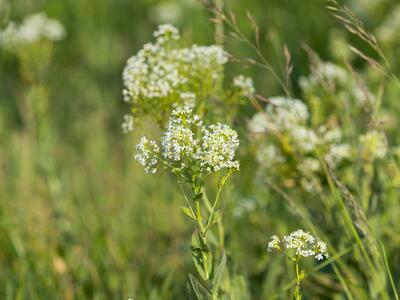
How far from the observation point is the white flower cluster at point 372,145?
2645 mm

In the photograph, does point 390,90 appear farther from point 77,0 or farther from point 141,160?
point 77,0

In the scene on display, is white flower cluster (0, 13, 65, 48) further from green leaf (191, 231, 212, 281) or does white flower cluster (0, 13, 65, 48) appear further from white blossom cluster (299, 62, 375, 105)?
green leaf (191, 231, 212, 281)

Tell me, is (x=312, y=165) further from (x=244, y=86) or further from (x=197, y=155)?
(x=197, y=155)

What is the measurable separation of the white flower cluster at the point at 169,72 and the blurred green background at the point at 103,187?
12 centimetres

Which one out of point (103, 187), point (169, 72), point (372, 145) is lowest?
point (372, 145)

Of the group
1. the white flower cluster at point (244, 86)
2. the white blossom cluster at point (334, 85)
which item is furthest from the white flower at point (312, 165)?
the white flower cluster at point (244, 86)

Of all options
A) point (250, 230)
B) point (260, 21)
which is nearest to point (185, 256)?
point (250, 230)

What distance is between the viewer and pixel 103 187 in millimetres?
3965

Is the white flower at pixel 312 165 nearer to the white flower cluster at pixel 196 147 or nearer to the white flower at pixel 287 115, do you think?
the white flower at pixel 287 115

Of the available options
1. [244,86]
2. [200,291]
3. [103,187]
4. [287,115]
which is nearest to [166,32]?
[244,86]

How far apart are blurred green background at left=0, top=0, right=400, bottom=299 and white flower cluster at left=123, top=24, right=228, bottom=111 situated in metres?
0.12

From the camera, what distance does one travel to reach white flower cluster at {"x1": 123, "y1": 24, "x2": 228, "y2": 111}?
2176mm

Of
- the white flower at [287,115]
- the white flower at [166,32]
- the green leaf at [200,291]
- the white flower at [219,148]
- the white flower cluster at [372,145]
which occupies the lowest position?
the green leaf at [200,291]

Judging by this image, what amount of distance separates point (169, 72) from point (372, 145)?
0.90m
